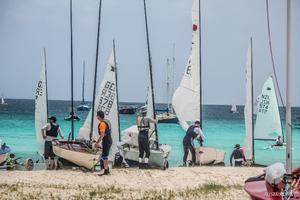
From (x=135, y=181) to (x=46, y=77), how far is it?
11.2 metres

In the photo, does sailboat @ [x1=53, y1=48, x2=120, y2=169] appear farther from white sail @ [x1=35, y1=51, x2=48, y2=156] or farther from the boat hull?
the boat hull

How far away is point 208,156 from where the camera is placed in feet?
59.3

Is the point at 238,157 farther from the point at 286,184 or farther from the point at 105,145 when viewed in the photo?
the point at 286,184

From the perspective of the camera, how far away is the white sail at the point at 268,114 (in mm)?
26547

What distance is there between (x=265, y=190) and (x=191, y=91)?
12064mm

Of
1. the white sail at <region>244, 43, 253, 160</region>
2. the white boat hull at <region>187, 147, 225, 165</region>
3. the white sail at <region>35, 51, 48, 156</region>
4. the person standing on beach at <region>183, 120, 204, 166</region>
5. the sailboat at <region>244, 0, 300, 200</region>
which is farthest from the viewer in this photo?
the white sail at <region>35, 51, 48, 156</region>

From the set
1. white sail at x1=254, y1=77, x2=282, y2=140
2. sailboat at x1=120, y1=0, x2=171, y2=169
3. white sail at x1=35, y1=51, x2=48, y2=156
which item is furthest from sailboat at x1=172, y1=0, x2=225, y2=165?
white sail at x1=254, y1=77, x2=282, y2=140

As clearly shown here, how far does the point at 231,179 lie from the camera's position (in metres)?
13.9

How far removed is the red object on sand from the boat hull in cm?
646

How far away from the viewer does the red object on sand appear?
7.76 m

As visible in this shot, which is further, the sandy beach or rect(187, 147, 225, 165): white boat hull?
rect(187, 147, 225, 165): white boat hull

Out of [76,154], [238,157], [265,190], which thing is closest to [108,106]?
[238,157]

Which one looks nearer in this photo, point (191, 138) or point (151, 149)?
point (151, 149)

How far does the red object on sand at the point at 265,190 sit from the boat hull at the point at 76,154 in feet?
21.2
